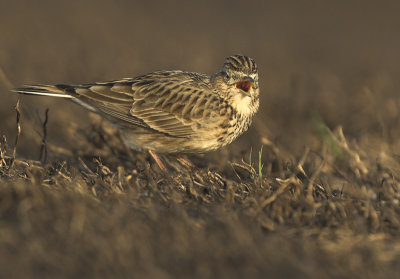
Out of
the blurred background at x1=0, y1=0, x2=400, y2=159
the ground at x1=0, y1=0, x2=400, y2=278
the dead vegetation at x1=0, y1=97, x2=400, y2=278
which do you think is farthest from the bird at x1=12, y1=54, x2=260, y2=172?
the dead vegetation at x1=0, y1=97, x2=400, y2=278

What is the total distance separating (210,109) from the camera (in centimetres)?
648

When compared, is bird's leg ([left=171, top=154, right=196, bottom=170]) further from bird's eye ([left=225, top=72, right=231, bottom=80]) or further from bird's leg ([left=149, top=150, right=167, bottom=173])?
bird's eye ([left=225, top=72, right=231, bottom=80])

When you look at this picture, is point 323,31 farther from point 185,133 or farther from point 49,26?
point 185,133

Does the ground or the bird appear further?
the bird

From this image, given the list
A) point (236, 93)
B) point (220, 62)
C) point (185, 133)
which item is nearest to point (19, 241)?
point (185, 133)

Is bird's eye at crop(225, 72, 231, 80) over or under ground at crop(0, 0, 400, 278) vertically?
over

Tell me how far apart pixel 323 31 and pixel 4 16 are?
972 cm

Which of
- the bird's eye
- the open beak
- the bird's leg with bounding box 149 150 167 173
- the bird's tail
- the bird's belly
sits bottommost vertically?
the bird's leg with bounding box 149 150 167 173

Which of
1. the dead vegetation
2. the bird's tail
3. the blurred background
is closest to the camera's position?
the dead vegetation

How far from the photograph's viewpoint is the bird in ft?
21.0

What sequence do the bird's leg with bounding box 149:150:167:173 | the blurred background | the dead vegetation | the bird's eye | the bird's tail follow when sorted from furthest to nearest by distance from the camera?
the blurred background < the bird's eye < the bird's leg with bounding box 149:150:167:173 < the bird's tail < the dead vegetation

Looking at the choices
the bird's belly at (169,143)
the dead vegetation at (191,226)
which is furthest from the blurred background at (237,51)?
the dead vegetation at (191,226)

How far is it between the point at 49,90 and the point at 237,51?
877 centimetres

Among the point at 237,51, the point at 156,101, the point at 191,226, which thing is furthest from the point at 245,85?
the point at 237,51
